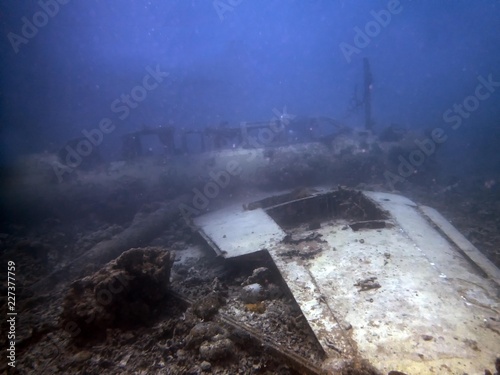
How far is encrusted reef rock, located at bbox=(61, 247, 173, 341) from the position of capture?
373 cm

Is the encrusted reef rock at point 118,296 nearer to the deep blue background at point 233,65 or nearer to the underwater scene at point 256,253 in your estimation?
the underwater scene at point 256,253

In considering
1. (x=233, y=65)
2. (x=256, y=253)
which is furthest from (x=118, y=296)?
(x=233, y=65)

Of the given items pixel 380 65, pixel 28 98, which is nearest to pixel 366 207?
pixel 28 98

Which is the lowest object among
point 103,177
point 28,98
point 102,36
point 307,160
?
point 307,160

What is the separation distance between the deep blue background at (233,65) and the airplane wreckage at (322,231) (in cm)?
1257

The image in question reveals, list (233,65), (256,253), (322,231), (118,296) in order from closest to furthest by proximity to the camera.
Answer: (118,296) → (256,253) → (322,231) → (233,65)

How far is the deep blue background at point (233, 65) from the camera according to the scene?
41.9 m

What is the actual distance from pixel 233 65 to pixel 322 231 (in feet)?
224

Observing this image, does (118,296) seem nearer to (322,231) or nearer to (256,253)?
(256,253)

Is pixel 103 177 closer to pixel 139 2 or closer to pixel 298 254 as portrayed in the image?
pixel 298 254

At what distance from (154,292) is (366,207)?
192 inches

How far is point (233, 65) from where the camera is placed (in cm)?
6644

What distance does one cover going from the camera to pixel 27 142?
35.6 m

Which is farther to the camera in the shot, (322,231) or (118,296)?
(322,231)
